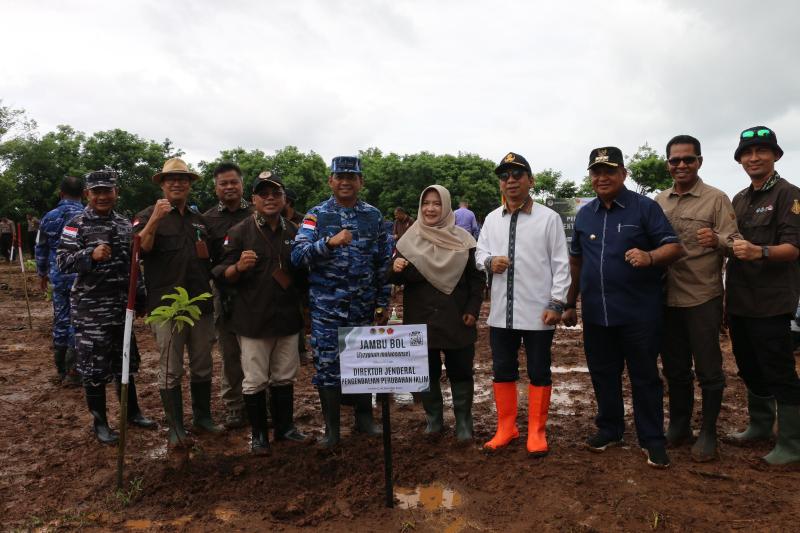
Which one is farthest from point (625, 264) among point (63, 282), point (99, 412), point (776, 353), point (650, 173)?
point (650, 173)

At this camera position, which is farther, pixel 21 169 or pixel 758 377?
pixel 21 169

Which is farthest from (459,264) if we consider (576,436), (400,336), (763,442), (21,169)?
(21,169)

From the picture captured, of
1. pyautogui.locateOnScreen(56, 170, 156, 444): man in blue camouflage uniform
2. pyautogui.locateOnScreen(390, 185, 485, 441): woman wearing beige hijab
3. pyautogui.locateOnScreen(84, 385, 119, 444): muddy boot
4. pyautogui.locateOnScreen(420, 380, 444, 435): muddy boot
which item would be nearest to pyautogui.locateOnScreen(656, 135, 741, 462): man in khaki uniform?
pyautogui.locateOnScreen(390, 185, 485, 441): woman wearing beige hijab

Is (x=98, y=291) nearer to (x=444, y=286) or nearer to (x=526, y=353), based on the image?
(x=444, y=286)

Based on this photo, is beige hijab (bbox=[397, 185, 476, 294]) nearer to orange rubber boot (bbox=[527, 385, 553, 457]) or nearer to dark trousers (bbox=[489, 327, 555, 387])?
dark trousers (bbox=[489, 327, 555, 387])

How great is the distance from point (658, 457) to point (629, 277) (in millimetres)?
1244

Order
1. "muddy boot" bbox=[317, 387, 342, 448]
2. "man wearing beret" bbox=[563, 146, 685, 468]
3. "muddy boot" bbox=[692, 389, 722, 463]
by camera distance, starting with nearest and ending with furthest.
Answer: "man wearing beret" bbox=[563, 146, 685, 468]
"muddy boot" bbox=[692, 389, 722, 463]
"muddy boot" bbox=[317, 387, 342, 448]

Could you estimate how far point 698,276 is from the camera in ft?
13.4

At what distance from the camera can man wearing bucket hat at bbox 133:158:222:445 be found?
15.1 ft

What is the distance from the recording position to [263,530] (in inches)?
130

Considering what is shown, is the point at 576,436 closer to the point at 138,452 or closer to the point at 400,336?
the point at 400,336

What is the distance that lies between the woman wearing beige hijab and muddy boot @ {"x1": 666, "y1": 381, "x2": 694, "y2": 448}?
1543 mm

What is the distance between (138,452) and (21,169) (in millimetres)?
34347

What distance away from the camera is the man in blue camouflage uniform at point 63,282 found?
6.52 meters
